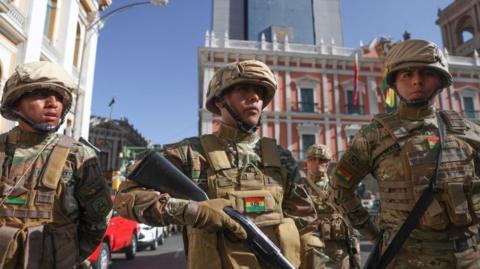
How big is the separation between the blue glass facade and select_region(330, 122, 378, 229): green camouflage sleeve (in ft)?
99.0

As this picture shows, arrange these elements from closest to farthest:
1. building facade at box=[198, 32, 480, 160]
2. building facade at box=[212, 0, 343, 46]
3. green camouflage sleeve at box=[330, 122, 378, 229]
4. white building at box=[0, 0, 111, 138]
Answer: green camouflage sleeve at box=[330, 122, 378, 229] < white building at box=[0, 0, 111, 138] < building facade at box=[198, 32, 480, 160] < building facade at box=[212, 0, 343, 46]

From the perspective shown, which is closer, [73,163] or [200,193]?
[200,193]

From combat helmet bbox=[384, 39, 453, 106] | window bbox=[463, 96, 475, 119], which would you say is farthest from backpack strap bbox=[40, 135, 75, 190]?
window bbox=[463, 96, 475, 119]

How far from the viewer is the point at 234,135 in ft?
6.39

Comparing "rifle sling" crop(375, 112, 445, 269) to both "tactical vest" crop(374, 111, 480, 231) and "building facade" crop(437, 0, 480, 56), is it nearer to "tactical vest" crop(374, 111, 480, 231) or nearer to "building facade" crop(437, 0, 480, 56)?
"tactical vest" crop(374, 111, 480, 231)

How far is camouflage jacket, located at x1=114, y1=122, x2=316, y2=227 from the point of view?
1494mm

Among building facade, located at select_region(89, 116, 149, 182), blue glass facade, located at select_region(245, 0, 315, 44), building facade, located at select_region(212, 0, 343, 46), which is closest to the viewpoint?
blue glass facade, located at select_region(245, 0, 315, 44)

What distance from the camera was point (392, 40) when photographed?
86.4ft

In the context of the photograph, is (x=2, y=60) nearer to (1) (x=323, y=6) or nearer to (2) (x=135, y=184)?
(2) (x=135, y=184)

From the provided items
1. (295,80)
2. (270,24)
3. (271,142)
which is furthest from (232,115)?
(270,24)

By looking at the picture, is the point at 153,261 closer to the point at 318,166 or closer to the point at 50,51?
the point at 318,166

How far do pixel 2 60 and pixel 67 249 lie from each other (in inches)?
354

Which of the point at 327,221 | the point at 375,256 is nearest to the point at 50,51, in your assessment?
the point at 327,221

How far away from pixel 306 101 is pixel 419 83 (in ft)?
73.3
